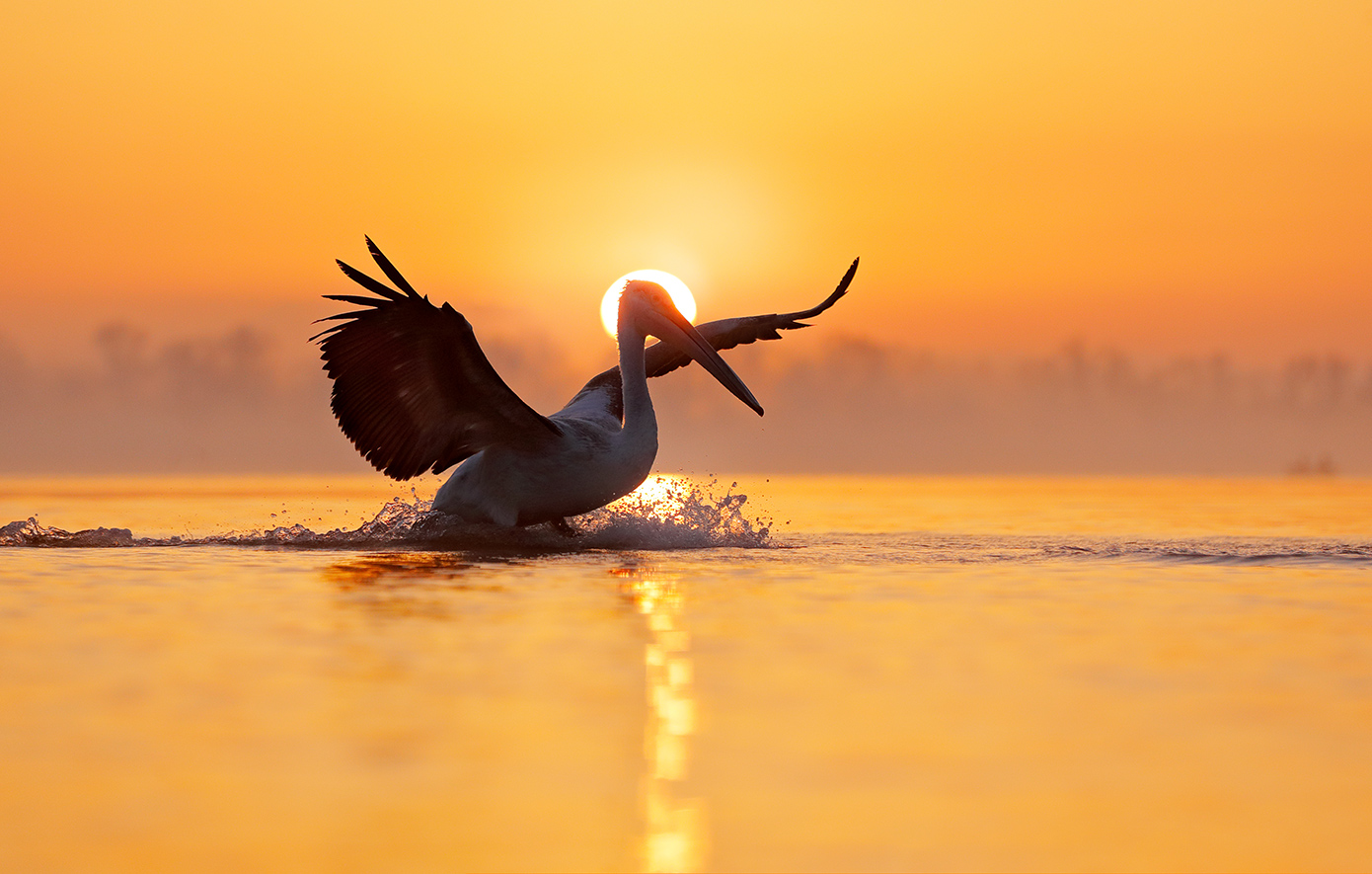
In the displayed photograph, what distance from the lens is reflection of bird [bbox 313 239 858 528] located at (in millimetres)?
9297

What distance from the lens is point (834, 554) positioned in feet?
34.0

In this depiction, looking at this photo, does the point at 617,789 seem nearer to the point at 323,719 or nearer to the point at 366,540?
the point at 323,719

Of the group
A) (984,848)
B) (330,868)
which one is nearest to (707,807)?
(984,848)

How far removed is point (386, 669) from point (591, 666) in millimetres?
774

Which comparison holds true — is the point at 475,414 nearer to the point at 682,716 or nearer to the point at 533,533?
the point at 533,533

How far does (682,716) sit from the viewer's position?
4496 millimetres

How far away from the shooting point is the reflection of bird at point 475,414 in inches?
366

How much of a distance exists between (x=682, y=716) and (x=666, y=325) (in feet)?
22.4

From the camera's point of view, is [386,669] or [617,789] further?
[386,669]

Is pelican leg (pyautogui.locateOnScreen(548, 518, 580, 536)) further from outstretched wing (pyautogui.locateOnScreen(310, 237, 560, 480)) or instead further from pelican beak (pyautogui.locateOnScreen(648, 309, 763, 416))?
pelican beak (pyautogui.locateOnScreen(648, 309, 763, 416))

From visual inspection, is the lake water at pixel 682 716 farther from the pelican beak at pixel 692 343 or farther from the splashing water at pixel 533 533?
the pelican beak at pixel 692 343

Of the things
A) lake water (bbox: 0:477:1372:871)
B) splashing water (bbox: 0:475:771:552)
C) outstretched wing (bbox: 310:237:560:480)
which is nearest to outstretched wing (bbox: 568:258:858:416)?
splashing water (bbox: 0:475:771:552)

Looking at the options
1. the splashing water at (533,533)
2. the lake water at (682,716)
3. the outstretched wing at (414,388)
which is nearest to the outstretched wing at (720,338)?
the splashing water at (533,533)

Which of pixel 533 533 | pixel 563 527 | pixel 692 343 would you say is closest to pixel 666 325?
pixel 692 343
